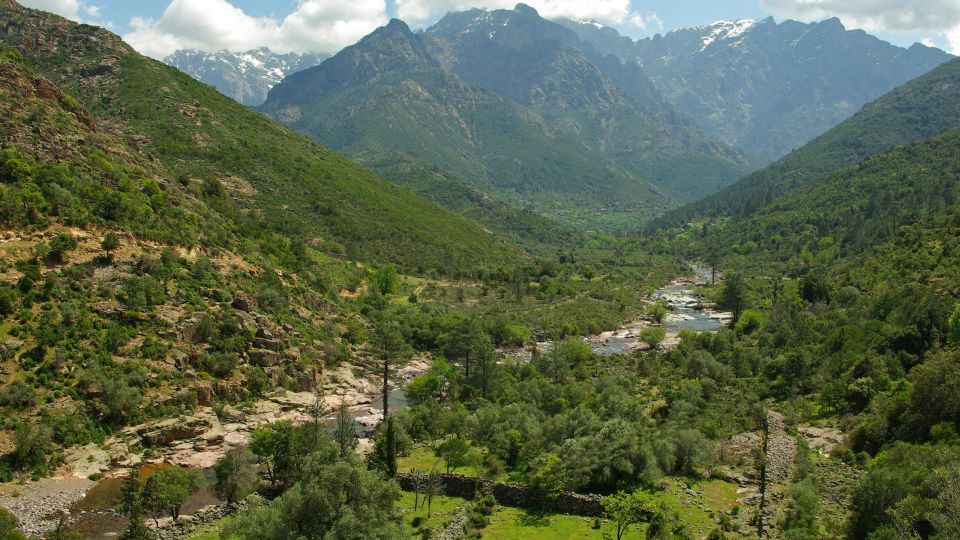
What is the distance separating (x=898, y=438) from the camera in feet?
138

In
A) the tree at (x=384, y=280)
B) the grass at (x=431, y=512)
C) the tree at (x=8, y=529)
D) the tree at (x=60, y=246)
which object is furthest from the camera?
the tree at (x=384, y=280)

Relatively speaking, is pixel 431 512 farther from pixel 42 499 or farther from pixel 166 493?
pixel 42 499

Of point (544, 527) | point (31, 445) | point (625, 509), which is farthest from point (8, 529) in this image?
point (625, 509)

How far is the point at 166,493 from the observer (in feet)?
127

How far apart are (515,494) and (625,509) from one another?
28.1 feet

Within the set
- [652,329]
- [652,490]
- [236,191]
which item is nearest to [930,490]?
[652,490]

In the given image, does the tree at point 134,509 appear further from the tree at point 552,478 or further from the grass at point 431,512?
the tree at point 552,478

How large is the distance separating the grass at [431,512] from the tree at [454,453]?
2.83m

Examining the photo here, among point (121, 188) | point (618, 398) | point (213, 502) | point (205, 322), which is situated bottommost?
point (213, 502)

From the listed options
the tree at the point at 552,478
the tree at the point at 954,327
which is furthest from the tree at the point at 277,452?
the tree at the point at 954,327

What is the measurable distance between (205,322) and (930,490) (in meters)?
56.7

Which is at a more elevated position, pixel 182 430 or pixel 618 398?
pixel 618 398

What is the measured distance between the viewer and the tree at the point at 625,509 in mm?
35406

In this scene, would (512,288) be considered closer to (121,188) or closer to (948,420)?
(121,188)
